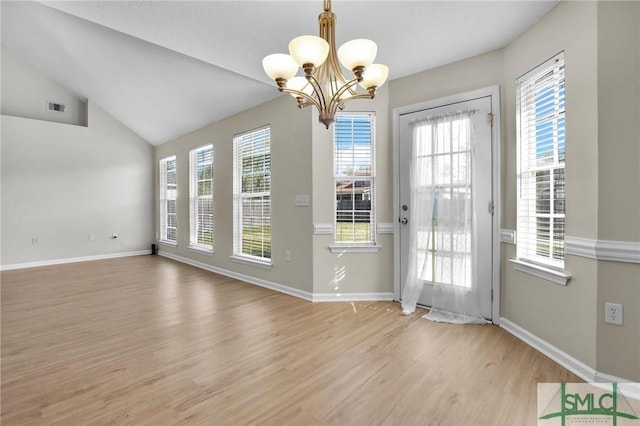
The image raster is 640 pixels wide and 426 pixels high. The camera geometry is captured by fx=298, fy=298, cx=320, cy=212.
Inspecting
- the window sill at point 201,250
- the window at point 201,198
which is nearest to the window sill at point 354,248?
the window sill at point 201,250

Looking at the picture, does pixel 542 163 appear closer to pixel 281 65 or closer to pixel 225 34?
pixel 281 65

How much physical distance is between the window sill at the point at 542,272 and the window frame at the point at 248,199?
286 cm

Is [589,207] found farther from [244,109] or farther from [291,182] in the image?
[244,109]

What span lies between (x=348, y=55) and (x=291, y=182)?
2.28 meters

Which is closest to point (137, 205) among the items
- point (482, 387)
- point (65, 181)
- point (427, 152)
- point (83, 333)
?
point (65, 181)

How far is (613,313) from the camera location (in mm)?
1809

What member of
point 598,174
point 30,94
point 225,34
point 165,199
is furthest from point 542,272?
point 30,94

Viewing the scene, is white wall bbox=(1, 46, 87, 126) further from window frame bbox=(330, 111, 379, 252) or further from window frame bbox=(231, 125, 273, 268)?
window frame bbox=(330, 111, 379, 252)

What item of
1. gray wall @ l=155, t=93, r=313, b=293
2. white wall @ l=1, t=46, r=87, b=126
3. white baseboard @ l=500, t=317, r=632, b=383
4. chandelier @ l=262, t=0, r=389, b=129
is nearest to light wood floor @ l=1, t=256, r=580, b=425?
white baseboard @ l=500, t=317, r=632, b=383

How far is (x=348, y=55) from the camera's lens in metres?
1.65

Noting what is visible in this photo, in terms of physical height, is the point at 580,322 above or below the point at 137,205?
below

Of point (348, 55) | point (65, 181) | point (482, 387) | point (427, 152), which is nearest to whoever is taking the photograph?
point (348, 55)

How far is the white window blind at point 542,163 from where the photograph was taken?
2186 millimetres

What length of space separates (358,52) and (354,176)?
6.29 feet
